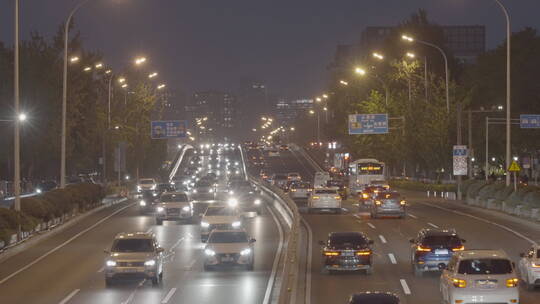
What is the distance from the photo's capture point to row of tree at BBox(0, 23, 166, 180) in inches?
3772

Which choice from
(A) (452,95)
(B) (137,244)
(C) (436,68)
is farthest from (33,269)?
(C) (436,68)

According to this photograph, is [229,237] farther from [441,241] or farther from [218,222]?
[218,222]

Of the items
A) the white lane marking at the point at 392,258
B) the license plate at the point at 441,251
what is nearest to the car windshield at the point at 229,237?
the white lane marking at the point at 392,258

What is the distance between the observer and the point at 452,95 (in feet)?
328

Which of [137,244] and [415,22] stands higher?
[415,22]

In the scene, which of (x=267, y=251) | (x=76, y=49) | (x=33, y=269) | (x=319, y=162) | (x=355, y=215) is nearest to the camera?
(x=33, y=269)

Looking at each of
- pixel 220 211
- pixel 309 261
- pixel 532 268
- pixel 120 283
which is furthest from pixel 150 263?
pixel 220 211

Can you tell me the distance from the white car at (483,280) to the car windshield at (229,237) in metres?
11.9

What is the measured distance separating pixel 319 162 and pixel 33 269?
13225 cm

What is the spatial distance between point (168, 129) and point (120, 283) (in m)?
76.5

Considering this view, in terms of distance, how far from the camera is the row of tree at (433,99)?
94000mm

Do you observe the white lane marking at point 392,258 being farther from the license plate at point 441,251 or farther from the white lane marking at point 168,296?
the white lane marking at point 168,296

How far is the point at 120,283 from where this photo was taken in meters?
30.0

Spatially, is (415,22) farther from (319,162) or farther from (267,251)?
(267,251)
